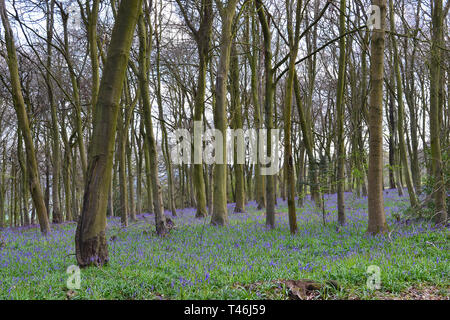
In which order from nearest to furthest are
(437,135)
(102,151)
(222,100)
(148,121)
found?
(102,151) < (437,135) < (148,121) < (222,100)

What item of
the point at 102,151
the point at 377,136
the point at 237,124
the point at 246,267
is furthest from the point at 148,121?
the point at 237,124

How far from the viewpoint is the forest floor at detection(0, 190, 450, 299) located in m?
4.23

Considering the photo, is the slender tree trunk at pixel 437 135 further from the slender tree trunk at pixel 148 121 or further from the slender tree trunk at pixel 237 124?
the slender tree trunk at pixel 237 124

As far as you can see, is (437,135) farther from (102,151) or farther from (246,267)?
(102,151)

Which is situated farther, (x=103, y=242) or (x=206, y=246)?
(x=206, y=246)

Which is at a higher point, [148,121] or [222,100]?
[222,100]

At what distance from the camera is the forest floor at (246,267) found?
4.23 m

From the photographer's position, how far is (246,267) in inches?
213

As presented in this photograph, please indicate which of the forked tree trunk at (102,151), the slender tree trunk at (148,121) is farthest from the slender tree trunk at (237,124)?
the forked tree trunk at (102,151)

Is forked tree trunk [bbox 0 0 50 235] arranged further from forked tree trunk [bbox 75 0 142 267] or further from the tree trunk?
the tree trunk
